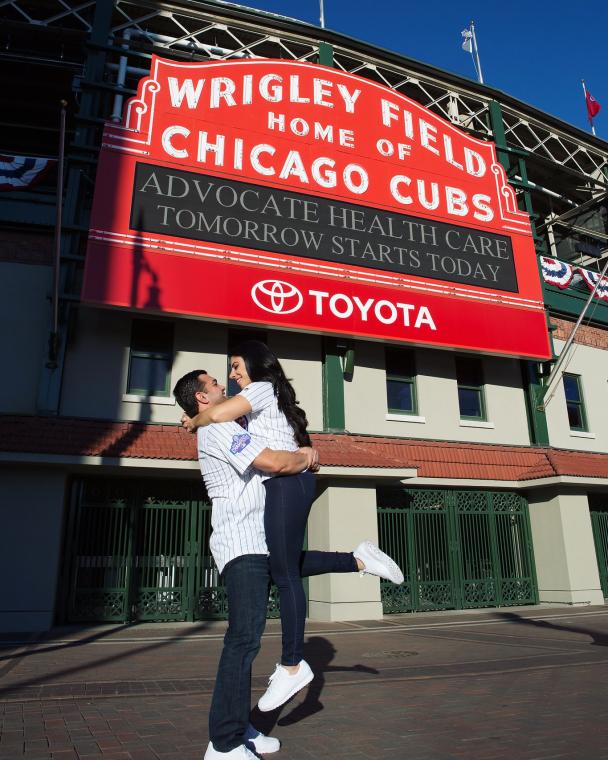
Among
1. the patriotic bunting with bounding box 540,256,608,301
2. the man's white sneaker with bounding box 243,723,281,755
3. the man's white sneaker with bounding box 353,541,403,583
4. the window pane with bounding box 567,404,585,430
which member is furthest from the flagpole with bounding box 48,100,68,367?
the window pane with bounding box 567,404,585,430

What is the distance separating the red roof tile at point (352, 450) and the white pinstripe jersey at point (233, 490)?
7674 mm

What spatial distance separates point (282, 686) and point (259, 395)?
1.54 meters

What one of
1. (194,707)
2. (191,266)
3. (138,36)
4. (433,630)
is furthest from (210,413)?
(138,36)

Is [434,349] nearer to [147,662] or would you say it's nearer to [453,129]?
[453,129]

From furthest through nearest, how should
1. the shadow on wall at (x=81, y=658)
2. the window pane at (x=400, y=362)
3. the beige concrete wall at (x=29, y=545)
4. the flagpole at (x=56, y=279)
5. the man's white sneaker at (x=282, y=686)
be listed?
the window pane at (x=400, y=362)
the flagpole at (x=56, y=279)
the beige concrete wall at (x=29, y=545)
the shadow on wall at (x=81, y=658)
the man's white sneaker at (x=282, y=686)

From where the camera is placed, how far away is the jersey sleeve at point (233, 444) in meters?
2.97

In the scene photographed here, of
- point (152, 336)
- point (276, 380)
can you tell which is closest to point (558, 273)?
point (152, 336)

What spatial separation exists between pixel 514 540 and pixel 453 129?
10.7m

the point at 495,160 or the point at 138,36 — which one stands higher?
the point at 138,36

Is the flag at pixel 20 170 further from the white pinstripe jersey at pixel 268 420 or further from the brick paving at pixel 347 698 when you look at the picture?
the white pinstripe jersey at pixel 268 420

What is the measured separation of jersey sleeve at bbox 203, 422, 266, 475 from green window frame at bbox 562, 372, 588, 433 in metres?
14.8

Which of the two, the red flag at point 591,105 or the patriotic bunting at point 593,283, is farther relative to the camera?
the red flag at point 591,105

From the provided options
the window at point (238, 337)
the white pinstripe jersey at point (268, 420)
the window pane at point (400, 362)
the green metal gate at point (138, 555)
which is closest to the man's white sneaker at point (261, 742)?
the white pinstripe jersey at point (268, 420)

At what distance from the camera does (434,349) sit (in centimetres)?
1426
